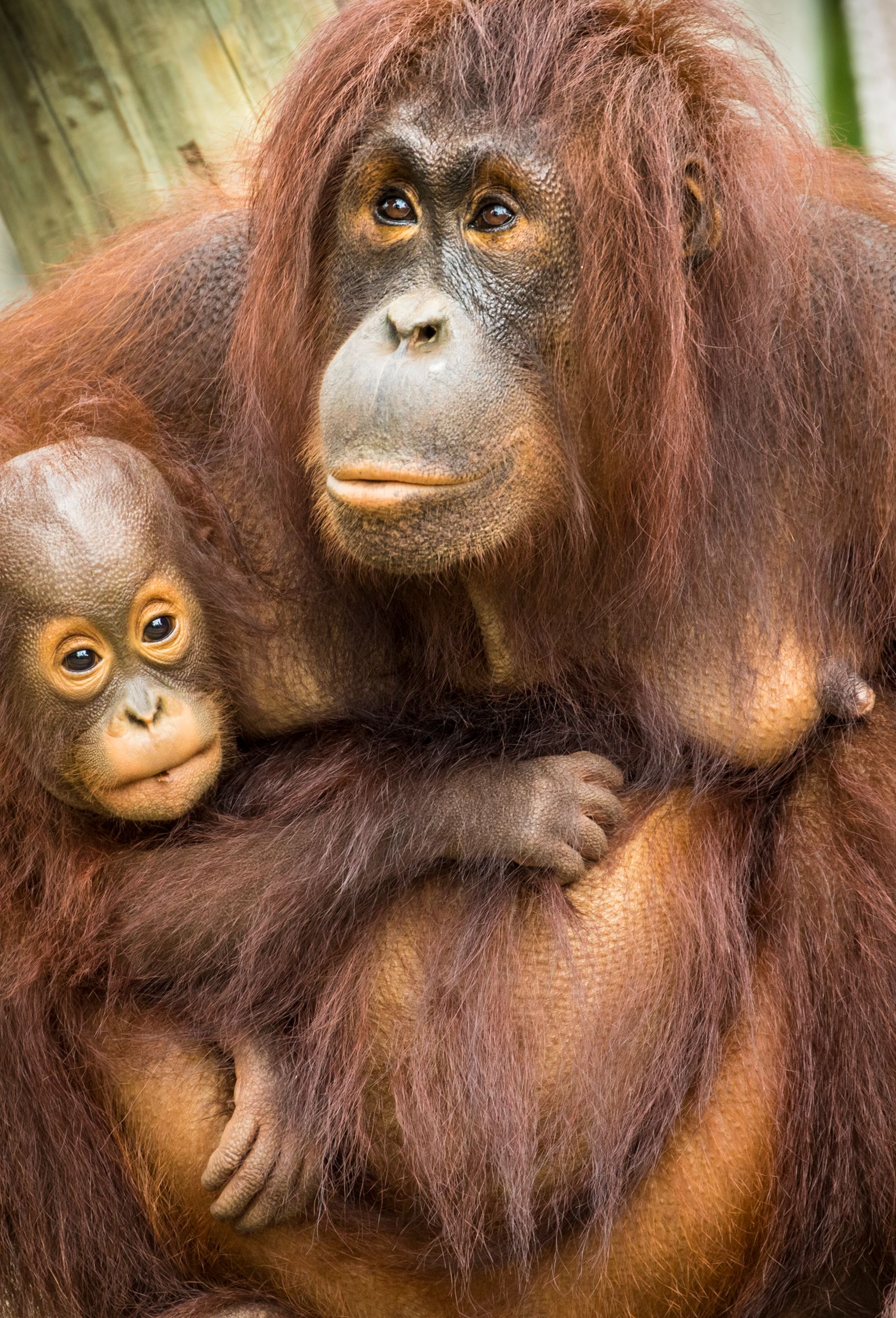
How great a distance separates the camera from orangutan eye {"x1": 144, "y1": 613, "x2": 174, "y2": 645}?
6.86 feet

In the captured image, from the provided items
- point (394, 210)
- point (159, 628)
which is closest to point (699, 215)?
point (394, 210)

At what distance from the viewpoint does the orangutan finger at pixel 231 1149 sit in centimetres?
202

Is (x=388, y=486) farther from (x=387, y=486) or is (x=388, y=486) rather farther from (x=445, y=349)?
(x=445, y=349)

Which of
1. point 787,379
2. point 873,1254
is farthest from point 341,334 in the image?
point 873,1254

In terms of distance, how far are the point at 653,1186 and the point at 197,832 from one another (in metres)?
0.78

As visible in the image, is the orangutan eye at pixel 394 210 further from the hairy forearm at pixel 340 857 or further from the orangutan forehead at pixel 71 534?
the hairy forearm at pixel 340 857

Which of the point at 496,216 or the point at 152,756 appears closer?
the point at 496,216

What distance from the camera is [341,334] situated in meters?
2.05

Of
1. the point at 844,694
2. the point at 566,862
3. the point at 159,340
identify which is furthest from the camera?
the point at 159,340

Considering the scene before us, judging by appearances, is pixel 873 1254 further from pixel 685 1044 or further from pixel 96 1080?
pixel 96 1080

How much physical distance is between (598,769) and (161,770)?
23.2 inches

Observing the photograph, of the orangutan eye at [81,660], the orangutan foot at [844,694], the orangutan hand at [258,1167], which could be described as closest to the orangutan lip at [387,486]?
the orangutan eye at [81,660]

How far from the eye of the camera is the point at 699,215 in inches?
78.7

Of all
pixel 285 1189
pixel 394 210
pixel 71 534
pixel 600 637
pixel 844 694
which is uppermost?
pixel 394 210
